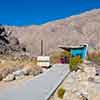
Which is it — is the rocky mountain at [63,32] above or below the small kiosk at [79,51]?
above

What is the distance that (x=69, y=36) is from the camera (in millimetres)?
105812

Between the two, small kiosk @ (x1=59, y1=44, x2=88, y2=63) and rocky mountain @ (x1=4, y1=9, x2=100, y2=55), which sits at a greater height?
rocky mountain @ (x1=4, y1=9, x2=100, y2=55)

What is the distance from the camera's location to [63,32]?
111 metres

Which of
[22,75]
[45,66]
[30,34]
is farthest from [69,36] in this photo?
[22,75]

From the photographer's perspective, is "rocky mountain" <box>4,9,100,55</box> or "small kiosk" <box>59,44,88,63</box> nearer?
"small kiosk" <box>59,44,88,63</box>

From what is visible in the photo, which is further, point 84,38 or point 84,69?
point 84,38

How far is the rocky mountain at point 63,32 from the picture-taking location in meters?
100

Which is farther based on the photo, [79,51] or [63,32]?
[63,32]

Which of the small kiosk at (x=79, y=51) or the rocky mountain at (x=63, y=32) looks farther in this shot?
the rocky mountain at (x=63, y=32)

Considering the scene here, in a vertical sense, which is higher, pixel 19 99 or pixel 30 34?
pixel 30 34

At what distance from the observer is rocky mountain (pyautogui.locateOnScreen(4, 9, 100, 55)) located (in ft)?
328

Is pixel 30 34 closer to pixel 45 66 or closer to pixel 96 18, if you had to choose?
pixel 96 18

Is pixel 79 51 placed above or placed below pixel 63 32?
below

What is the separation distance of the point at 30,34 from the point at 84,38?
23256mm
